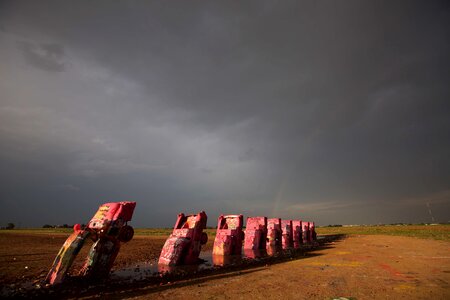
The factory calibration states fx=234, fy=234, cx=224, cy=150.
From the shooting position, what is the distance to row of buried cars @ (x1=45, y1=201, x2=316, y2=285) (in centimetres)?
773

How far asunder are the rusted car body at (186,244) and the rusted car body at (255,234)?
7.94 meters

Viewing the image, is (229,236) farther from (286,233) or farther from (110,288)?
(110,288)

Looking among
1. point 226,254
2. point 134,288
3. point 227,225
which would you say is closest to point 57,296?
point 134,288

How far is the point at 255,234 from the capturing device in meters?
20.1

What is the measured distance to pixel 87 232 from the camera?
26.9 feet

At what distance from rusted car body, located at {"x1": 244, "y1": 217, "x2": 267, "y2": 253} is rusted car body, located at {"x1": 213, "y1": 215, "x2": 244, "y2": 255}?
10.7 ft

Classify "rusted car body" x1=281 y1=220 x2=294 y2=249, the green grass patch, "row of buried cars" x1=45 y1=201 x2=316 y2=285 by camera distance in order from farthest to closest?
the green grass patch < "rusted car body" x1=281 y1=220 x2=294 y2=249 < "row of buried cars" x1=45 y1=201 x2=316 y2=285

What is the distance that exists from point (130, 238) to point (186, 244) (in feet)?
12.0

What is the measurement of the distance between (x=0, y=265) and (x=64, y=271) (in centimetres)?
679

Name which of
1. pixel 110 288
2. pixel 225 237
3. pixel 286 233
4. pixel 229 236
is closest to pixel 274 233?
pixel 286 233

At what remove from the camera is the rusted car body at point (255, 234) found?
65.4 feet

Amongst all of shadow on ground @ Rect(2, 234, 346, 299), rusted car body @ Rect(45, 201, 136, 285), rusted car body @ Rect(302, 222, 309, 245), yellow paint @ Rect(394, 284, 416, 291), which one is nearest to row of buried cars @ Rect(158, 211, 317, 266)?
rusted car body @ Rect(302, 222, 309, 245)

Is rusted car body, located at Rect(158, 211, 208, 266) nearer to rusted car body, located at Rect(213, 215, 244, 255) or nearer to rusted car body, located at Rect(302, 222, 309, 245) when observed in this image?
rusted car body, located at Rect(213, 215, 244, 255)

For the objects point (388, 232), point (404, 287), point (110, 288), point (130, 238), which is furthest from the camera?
point (388, 232)
